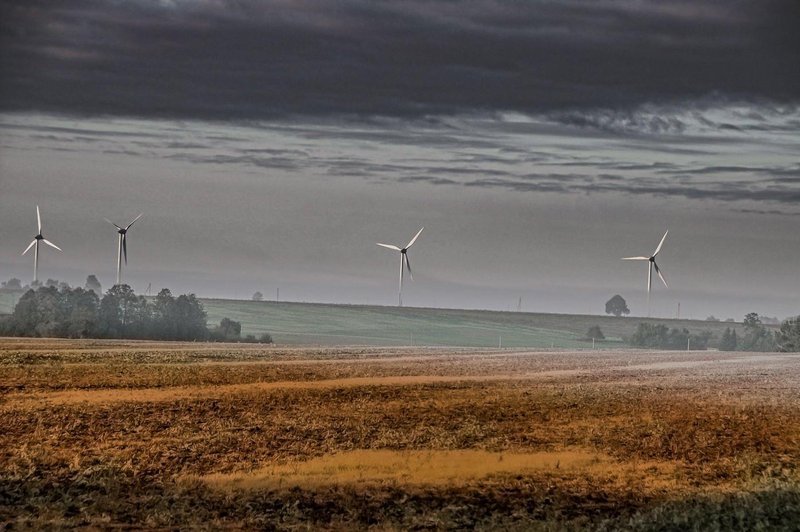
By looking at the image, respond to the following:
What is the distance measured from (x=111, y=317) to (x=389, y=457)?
9592cm

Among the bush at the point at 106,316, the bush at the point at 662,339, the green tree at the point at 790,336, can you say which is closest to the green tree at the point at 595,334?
the bush at the point at 662,339

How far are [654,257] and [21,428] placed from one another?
332ft

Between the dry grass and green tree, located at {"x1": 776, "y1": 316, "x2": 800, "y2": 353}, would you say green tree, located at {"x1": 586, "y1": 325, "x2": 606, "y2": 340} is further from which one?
the dry grass

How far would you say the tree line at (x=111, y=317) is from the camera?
106438mm

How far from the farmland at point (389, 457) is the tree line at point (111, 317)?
66.3m

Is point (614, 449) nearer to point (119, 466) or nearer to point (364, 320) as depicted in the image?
point (119, 466)

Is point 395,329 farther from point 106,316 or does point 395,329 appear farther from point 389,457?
point 389,457

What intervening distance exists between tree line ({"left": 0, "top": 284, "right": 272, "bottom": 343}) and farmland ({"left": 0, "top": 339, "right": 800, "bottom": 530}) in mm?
66337

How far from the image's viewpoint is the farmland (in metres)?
17.1

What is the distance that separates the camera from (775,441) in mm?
26891

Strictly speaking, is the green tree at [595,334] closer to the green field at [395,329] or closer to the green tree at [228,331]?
the green field at [395,329]

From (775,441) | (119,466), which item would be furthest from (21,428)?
(775,441)

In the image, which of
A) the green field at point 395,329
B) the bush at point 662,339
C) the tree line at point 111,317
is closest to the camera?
the tree line at point 111,317

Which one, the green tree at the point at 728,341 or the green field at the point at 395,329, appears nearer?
the green tree at the point at 728,341
